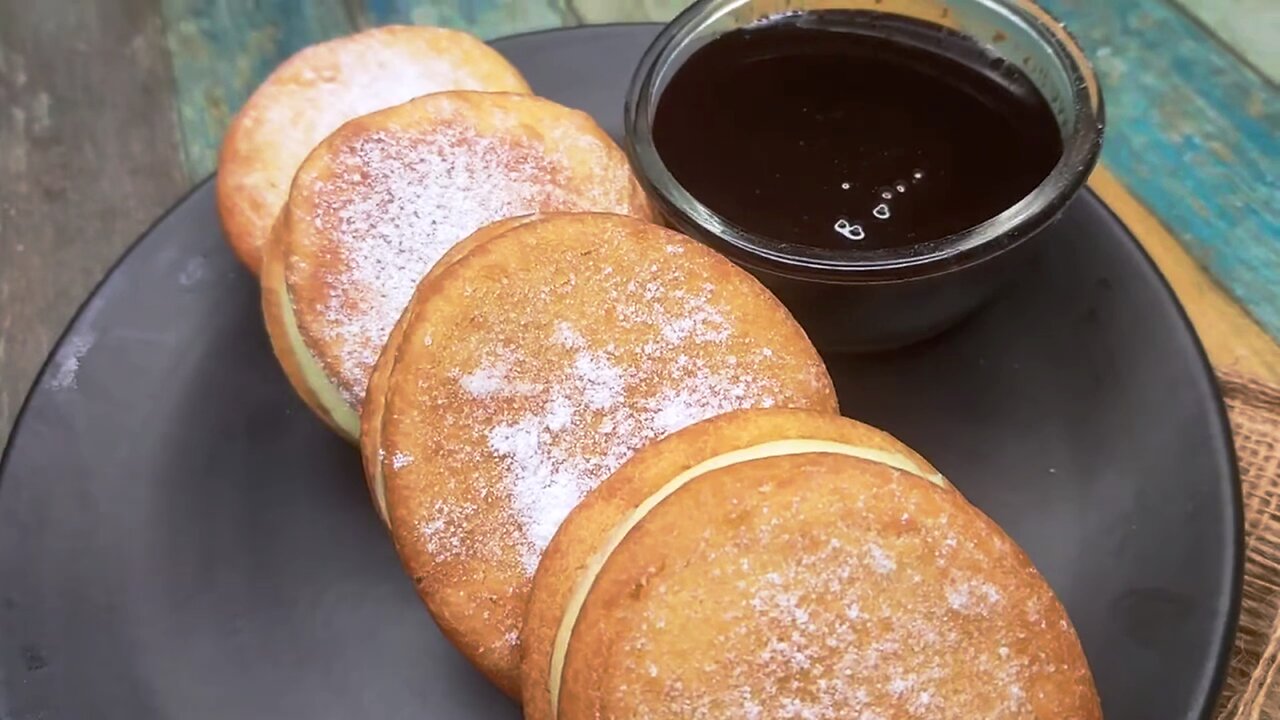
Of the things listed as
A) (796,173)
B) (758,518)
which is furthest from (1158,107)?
(758,518)

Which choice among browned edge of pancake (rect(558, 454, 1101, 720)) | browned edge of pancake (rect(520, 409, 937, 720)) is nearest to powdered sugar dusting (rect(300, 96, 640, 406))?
browned edge of pancake (rect(520, 409, 937, 720))

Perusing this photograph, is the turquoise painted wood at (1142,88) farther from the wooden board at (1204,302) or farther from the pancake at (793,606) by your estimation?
the pancake at (793,606)

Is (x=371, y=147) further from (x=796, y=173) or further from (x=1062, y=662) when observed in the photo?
(x=1062, y=662)

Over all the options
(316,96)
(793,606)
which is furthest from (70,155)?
(793,606)

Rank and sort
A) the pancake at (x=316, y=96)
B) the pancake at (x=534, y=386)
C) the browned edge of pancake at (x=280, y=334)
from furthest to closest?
the pancake at (x=316, y=96)
the browned edge of pancake at (x=280, y=334)
the pancake at (x=534, y=386)

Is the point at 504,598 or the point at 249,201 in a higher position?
the point at 249,201

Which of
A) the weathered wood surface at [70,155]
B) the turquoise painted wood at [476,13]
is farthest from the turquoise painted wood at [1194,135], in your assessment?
the weathered wood surface at [70,155]
